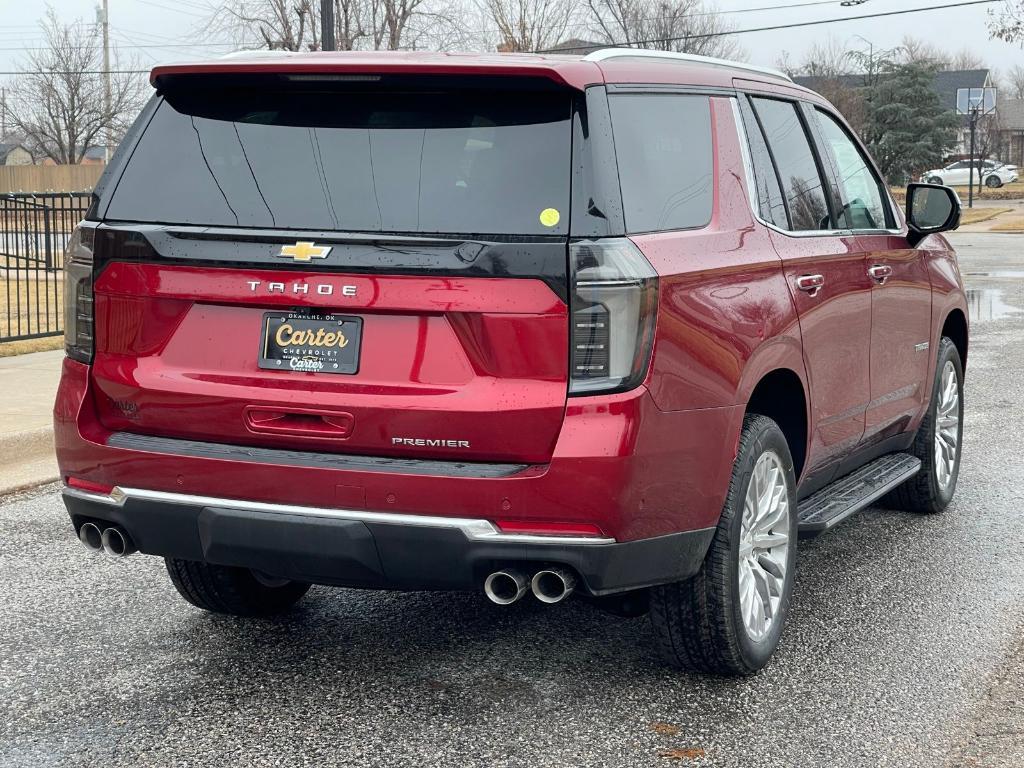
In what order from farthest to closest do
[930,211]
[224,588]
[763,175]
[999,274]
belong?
[999,274] → [930,211] → [224,588] → [763,175]

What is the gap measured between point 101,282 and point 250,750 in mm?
1427

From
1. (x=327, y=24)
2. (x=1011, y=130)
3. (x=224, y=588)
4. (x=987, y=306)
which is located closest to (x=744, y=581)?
(x=224, y=588)

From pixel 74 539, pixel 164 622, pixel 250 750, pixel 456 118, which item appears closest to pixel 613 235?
pixel 456 118

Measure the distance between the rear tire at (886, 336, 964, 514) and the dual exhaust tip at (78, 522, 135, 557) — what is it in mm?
3812

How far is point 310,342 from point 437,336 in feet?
1.21

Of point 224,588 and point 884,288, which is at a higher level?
point 884,288

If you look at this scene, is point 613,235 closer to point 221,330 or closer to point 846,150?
point 221,330

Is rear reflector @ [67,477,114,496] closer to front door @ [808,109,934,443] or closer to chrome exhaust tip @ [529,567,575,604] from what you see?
chrome exhaust tip @ [529,567,575,604]

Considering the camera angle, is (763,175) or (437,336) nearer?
(437,336)

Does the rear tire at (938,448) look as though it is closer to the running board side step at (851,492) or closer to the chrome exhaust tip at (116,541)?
the running board side step at (851,492)

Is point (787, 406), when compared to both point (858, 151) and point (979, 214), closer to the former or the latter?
point (858, 151)

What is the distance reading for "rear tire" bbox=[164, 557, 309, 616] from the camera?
182 inches

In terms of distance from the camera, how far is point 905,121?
62.5 m

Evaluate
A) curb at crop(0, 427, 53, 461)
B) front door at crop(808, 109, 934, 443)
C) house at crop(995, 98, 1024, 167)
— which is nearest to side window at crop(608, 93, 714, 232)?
front door at crop(808, 109, 934, 443)
